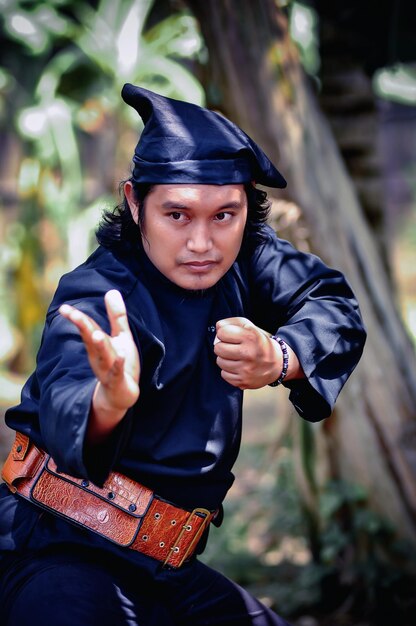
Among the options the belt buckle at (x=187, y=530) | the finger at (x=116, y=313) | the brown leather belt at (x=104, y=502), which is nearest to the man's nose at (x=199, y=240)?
the finger at (x=116, y=313)

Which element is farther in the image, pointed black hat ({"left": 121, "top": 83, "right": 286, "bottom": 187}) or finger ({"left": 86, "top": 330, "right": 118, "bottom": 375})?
pointed black hat ({"left": 121, "top": 83, "right": 286, "bottom": 187})

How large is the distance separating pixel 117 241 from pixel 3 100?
720cm

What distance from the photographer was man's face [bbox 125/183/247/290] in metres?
1.87

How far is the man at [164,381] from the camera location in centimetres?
183

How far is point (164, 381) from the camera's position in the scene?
1938 millimetres

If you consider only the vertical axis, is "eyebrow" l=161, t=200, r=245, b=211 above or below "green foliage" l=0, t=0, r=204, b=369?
below

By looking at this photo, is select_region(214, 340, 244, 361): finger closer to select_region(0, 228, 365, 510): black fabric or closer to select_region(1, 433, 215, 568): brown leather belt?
select_region(0, 228, 365, 510): black fabric

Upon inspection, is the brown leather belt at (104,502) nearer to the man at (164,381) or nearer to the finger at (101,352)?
the man at (164,381)

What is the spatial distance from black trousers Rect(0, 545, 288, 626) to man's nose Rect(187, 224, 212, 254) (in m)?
0.74

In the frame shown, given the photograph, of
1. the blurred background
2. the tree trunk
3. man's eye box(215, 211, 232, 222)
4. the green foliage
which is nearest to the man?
man's eye box(215, 211, 232, 222)

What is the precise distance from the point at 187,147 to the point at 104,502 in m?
0.83

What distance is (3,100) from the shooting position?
28.6ft

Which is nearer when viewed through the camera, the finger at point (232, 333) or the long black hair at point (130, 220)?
the finger at point (232, 333)

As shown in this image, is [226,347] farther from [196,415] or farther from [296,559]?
[296,559]
